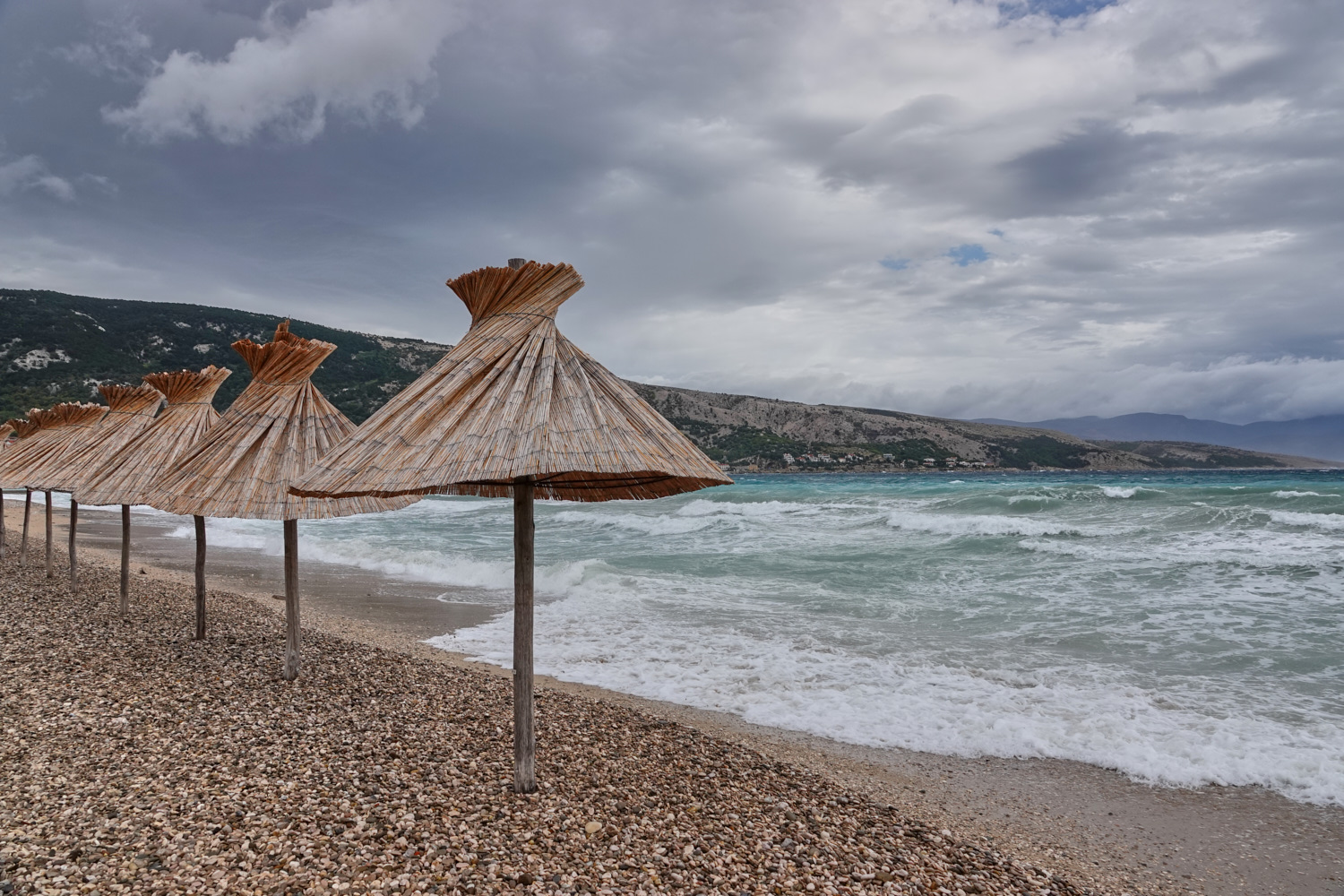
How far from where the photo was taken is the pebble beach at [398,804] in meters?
3.44

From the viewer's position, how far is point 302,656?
7.43 m

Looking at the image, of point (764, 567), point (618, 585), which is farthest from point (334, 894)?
point (764, 567)

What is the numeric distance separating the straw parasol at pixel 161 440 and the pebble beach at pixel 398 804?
7.18 ft

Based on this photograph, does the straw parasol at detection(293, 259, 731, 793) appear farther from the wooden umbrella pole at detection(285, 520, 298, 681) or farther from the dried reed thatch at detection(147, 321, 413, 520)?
the wooden umbrella pole at detection(285, 520, 298, 681)

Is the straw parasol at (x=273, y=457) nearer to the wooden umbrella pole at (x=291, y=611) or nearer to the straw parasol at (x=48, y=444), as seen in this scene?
the wooden umbrella pole at (x=291, y=611)

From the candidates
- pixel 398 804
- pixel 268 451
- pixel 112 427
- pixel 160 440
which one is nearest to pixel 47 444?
pixel 112 427

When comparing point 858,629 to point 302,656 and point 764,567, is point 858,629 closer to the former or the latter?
point 764,567

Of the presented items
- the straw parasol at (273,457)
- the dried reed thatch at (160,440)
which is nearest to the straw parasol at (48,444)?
the dried reed thatch at (160,440)

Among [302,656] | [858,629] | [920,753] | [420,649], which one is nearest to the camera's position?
[920,753]

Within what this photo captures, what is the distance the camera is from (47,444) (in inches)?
461

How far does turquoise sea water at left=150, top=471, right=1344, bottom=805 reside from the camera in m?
6.46

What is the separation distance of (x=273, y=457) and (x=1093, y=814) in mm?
7049

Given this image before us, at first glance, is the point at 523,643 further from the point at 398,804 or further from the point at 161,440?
the point at 161,440

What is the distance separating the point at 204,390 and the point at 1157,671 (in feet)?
38.8
